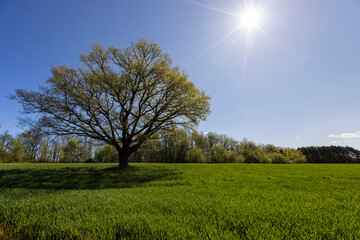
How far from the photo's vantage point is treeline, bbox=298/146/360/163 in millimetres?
103000

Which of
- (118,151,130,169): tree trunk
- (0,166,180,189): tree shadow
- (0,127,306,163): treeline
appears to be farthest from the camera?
(0,127,306,163): treeline

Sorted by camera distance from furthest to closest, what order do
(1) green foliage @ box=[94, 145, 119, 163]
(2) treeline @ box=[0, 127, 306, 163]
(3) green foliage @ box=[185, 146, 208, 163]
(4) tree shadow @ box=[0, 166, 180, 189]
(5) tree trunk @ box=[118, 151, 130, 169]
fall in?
(1) green foliage @ box=[94, 145, 119, 163]
(3) green foliage @ box=[185, 146, 208, 163]
(2) treeline @ box=[0, 127, 306, 163]
(5) tree trunk @ box=[118, 151, 130, 169]
(4) tree shadow @ box=[0, 166, 180, 189]

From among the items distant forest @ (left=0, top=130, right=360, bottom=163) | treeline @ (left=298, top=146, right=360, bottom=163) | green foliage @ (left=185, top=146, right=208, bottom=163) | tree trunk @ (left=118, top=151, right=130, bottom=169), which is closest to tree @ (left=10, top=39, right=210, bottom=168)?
tree trunk @ (left=118, top=151, right=130, bottom=169)

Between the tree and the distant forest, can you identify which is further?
the distant forest

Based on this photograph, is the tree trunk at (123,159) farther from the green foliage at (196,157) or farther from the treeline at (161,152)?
the green foliage at (196,157)

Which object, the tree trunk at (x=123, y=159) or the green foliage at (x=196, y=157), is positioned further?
the green foliage at (x=196, y=157)

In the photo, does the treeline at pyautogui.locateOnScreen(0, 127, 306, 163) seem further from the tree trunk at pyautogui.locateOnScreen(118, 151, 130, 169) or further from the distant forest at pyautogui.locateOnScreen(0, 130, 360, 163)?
the tree trunk at pyautogui.locateOnScreen(118, 151, 130, 169)

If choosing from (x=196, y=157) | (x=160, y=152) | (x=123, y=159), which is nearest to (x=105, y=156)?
(x=160, y=152)

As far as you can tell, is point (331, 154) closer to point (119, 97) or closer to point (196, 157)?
point (196, 157)

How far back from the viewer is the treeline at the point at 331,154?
10300 centimetres

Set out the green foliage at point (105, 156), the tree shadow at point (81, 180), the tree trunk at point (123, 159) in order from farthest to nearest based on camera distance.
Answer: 1. the green foliage at point (105, 156)
2. the tree trunk at point (123, 159)
3. the tree shadow at point (81, 180)

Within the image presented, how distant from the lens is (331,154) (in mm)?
105500

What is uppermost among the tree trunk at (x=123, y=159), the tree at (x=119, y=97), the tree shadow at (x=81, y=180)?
the tree at (x=119, y=97)

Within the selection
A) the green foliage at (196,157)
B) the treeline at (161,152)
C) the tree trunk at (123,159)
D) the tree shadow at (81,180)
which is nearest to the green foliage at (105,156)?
the treeline at (161,152)
